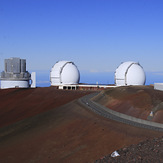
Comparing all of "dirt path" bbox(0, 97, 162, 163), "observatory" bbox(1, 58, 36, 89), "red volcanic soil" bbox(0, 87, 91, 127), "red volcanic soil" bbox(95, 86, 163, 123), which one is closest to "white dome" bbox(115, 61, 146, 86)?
"red volcanic soil" bbox(0, 87, 91, 127)

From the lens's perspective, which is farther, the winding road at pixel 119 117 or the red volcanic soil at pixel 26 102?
the red volcanic soil at pixel 26 102

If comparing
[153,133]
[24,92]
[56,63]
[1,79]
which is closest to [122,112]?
[153,133]

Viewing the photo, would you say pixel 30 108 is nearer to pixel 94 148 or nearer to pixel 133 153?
pixel 94 148

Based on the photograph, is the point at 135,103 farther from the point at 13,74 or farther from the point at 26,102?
the point at 13,74

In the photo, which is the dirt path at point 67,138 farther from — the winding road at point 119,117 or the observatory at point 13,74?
the observatory at point 13,74

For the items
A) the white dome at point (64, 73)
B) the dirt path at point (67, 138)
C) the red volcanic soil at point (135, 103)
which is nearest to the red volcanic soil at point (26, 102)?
the dirt path at point (67, 138)

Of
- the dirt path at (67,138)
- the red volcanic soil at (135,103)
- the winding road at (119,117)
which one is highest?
the red volcanic soil at (135,103)

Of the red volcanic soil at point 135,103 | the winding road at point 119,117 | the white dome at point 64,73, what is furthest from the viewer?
the white dome at point 64,73

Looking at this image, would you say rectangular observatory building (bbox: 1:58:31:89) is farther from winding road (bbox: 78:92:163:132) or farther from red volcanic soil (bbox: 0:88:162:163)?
winding road (bbox: 78:92:163:132)
